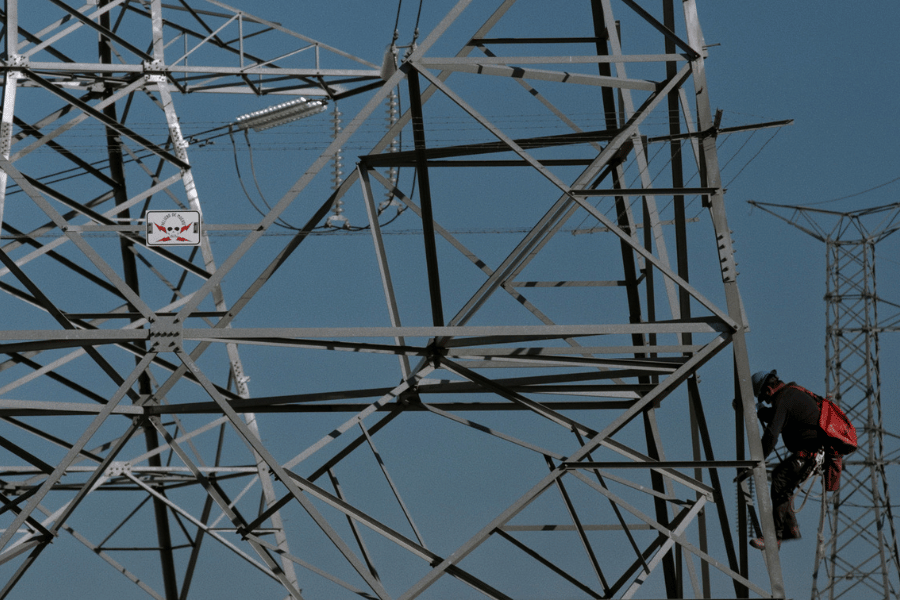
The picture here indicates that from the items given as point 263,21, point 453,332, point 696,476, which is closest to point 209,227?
point 263,21

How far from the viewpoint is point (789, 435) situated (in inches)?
591

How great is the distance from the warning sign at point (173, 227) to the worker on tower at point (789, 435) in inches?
283

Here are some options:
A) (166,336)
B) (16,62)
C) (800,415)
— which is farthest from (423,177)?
(16,62)

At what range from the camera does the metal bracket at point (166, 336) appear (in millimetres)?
14125

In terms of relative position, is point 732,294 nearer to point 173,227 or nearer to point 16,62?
point 173,227

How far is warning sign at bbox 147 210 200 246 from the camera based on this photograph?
A: 1541 centimetres

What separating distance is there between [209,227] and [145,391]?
4.10 meters

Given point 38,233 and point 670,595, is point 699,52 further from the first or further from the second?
point 38,233

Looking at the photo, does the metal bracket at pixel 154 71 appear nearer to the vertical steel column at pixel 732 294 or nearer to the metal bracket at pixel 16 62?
the metal bracket at pixel 16 62

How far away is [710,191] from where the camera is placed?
14391 millimetres

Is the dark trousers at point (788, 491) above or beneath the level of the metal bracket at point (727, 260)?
beneath

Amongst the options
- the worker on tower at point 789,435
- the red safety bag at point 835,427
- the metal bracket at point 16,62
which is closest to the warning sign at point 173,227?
the metal bracket at point 16,62

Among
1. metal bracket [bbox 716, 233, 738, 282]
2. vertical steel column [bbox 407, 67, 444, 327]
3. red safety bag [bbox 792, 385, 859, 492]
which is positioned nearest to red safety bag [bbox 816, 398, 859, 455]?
red safety bag [bbox 792, 385, 859, 492]

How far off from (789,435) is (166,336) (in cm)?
745
